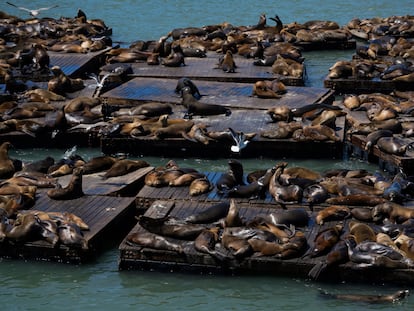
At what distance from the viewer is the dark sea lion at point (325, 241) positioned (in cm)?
878

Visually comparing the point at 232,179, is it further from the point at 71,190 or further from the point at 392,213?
the point at 392,213

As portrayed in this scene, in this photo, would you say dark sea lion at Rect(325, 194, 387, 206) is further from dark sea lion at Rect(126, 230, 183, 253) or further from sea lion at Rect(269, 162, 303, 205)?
dark sea lion at Rect(126, 230, 183, 253)

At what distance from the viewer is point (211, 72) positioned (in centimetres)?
1753

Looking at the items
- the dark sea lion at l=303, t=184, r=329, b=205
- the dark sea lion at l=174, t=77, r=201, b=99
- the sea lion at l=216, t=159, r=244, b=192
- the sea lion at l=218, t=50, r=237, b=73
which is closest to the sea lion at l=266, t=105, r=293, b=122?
the dark sea lion at l=174, t=77, r=201, b=99

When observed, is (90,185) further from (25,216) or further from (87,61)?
(87,61)

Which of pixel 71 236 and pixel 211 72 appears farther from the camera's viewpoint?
pixel 211 72

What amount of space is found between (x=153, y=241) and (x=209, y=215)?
708mm

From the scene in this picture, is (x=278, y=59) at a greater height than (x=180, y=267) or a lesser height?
greater

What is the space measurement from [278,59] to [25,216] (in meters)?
9.17

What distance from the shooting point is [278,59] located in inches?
700

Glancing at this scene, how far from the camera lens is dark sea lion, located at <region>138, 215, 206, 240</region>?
30.2 ft

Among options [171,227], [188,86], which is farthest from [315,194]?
[188,86]

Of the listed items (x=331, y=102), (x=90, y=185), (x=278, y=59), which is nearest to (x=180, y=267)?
(x=90, y=185)

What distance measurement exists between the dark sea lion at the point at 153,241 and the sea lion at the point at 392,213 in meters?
2.01
